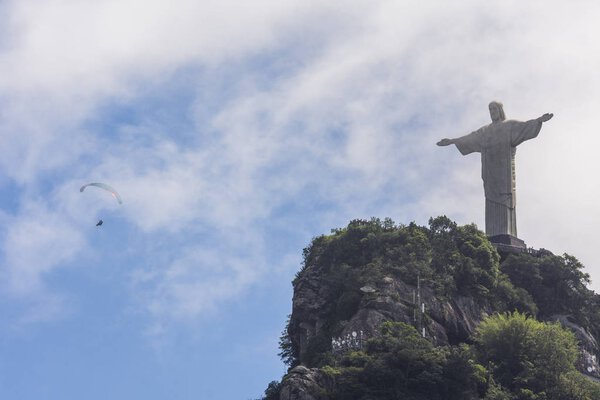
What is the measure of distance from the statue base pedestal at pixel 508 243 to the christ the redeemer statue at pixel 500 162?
11 centimetres

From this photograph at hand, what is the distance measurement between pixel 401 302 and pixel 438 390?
613cm

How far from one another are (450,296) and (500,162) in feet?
28.1

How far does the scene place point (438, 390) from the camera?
155 ft

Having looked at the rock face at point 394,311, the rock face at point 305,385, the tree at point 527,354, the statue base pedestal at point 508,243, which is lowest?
the rock face at point 305,385

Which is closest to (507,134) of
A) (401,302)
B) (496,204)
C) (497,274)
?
(496,204)

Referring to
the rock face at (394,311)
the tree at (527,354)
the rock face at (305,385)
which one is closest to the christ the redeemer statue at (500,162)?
the rock face at (394,311)

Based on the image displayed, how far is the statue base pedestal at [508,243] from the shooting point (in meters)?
58.4

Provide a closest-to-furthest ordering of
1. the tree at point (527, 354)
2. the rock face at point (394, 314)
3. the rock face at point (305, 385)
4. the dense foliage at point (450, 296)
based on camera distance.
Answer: the rock face at point (305, 385), the dense foliage at point (450, 296), the tree at point (527, 354), the rock face at point (394, 314)

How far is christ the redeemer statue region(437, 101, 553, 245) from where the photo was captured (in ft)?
194

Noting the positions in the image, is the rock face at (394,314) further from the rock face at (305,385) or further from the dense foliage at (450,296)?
the rock face at (305,385)

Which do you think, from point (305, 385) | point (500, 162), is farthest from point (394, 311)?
point (500, 162)

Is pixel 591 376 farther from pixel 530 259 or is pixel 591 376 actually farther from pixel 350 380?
pixel 350 380

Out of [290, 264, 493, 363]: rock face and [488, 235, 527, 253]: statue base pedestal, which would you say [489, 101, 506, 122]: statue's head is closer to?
[488, 235, 527, 253]: statue base pedestal

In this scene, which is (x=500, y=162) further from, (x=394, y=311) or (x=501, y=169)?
(x=394, y=311)
